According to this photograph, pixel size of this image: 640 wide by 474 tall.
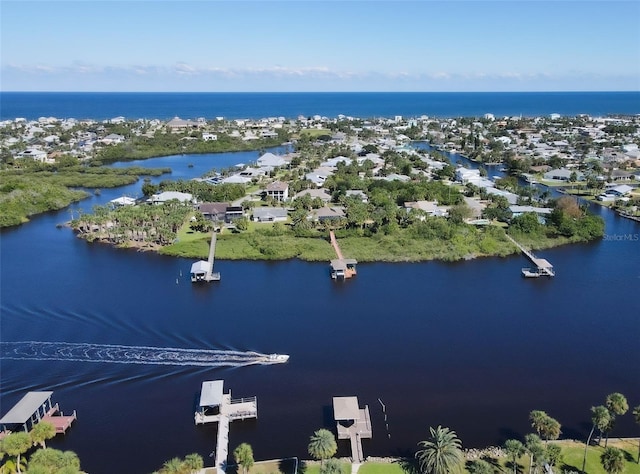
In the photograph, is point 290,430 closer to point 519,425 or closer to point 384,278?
point 519,425

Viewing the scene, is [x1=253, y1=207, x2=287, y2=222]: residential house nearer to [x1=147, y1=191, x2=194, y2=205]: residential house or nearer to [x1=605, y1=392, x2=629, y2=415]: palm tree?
[x1=147, y1=191, x2=194, y2=205]: residential house

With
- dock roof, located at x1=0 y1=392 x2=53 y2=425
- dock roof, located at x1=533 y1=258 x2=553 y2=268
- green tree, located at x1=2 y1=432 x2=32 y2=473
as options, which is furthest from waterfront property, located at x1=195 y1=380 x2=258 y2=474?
dock roof, located at x1=533 y1=258 x2=553 y2=268

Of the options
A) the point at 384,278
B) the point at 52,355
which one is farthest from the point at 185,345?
the point at 384,278

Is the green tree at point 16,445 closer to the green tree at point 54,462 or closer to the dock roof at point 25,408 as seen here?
the green tree at point 54,462

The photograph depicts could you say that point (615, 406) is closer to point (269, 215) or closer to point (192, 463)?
point (192, 463)

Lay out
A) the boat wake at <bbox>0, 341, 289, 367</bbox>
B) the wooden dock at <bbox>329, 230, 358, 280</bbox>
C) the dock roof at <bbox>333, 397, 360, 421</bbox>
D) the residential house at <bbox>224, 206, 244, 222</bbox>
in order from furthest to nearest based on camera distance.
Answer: the residential house at <bbox>224, 206, 244, 222</bbox> < the wooden dock at <bbox>329, 230, 358, 280</bbox> < the boat wake at <bbox>0, 341, 289, 367</bbox> < the dock roof at <bbox>333, 397, 360, 421</bbox>

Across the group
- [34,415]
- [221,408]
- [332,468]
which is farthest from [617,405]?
[34,415]
